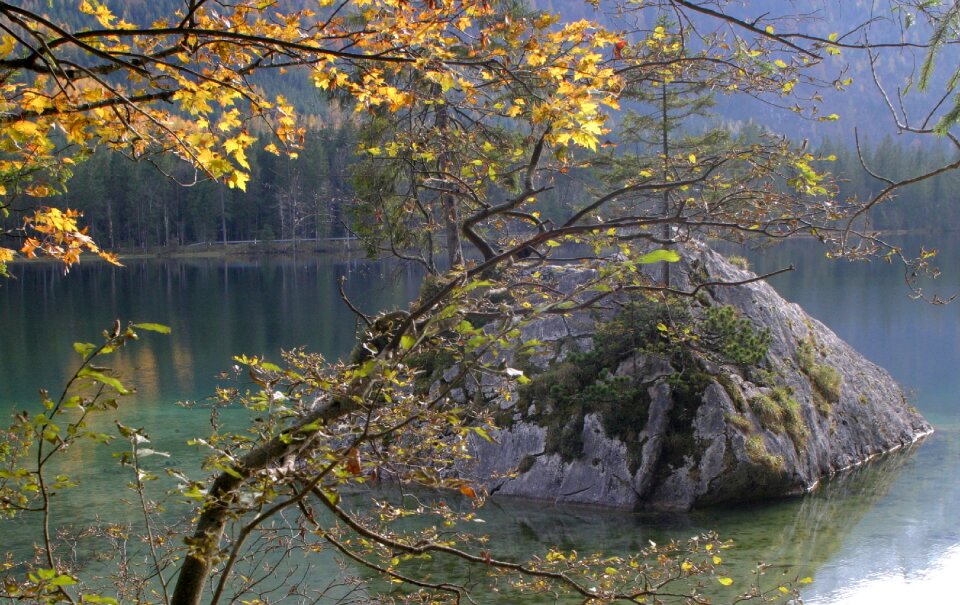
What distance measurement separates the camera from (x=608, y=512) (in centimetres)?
923

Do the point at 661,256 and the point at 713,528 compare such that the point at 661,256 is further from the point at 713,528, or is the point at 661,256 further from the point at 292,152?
the point at 713,528

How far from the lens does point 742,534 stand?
855 centimetres

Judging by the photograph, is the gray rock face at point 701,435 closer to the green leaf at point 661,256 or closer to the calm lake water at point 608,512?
the calm lake water at point 608,512

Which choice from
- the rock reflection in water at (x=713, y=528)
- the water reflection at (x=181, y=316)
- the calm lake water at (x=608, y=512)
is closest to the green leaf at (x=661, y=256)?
the calm lake water at (x=608, y=512)

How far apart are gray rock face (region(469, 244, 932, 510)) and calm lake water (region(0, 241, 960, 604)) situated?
31 cm

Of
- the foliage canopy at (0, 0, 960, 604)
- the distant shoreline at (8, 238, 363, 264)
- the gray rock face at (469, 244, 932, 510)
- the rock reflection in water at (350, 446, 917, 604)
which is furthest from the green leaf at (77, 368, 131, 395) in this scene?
the distant shoreline at (8, 238, 363, 264)

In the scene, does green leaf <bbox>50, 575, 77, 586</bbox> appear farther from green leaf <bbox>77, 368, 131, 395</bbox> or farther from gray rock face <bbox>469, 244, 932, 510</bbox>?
gray rock face <bbox>469, 244, 932, 510</bbox>

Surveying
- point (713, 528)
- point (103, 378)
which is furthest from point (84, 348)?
point (713, 528)

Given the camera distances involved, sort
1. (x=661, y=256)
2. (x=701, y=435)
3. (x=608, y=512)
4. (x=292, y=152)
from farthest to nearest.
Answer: (x=701, y=435) → (x=608, y=512) → (x=292, y=152) → (x=661, y=256)

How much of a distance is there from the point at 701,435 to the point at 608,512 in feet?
4.46

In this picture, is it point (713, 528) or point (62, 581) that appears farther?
point (713, 528)

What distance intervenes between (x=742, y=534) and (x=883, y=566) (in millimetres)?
1261

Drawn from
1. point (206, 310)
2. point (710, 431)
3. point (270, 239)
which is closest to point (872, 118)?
point (270, 239)

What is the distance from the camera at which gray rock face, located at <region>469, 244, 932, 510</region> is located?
9438 mm
